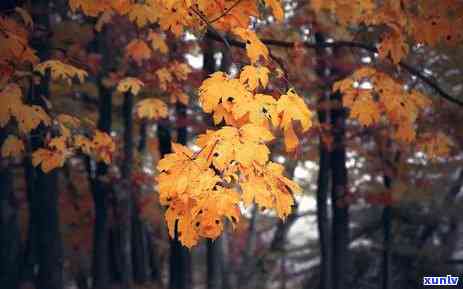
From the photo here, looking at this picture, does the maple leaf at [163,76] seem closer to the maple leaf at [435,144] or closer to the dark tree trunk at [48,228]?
the maple leaf at [435,144]

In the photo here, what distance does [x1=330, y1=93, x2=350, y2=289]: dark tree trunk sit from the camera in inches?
471

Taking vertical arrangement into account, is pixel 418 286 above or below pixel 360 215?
below

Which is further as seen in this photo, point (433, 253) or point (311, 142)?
point (433, 253)

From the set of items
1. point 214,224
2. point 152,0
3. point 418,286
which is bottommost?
point 418,286

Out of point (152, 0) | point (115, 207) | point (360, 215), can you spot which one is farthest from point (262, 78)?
point (360, 215)

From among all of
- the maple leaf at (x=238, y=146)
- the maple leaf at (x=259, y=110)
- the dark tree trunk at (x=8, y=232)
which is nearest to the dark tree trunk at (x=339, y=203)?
the dark tree trunk at (x=8, y=232)

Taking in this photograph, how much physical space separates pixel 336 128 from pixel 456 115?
105 inches

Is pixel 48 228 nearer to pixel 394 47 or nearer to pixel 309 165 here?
pixel 394 47

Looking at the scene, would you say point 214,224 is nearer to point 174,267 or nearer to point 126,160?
point 126,160

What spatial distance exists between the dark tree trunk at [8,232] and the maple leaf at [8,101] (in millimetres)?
9005

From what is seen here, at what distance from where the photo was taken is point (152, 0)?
4332mm

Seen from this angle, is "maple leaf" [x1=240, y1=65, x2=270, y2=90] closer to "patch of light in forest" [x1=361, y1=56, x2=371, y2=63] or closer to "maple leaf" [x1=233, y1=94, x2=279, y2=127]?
"maple leaf" [x1=233, y1=94, x2=279, y2=127]

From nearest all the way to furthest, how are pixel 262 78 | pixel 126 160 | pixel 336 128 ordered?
pixel 262 78, pixel 336 128, pixel 126 160

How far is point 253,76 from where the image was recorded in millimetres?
3680
